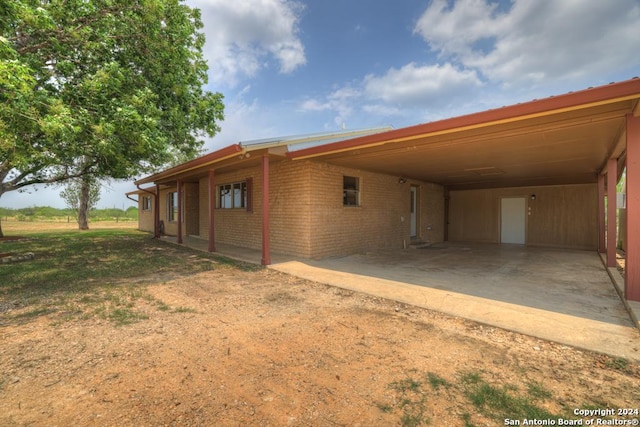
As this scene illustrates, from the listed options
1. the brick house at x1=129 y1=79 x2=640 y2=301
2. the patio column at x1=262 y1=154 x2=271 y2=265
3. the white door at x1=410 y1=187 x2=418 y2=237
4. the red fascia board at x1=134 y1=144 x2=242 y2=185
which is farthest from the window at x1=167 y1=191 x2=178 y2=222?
the white door at x1=410 y1=187 x2=418 y2=237

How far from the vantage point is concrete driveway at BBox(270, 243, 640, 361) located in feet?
10.4

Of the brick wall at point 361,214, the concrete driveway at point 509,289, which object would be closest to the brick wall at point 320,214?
the brick wall at point 361,214

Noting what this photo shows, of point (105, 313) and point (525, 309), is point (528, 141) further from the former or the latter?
point (105, 313)

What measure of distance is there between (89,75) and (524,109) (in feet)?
26.9

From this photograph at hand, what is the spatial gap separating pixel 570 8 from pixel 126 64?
10.4 m

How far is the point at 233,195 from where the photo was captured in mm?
10359

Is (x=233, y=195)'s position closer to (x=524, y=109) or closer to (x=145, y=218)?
(x=524, y=109)

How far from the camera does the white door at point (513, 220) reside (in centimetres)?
1224

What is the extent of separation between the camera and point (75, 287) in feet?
16.5

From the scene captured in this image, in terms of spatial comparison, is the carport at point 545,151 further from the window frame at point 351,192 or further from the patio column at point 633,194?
the window frame at point 351,192

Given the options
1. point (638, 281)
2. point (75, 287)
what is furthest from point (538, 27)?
point (75, 287)

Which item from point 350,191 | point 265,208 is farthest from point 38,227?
point 350,191

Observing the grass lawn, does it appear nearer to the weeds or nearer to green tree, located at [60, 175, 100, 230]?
the weeds

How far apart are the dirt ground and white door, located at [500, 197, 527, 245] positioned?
11025mm
